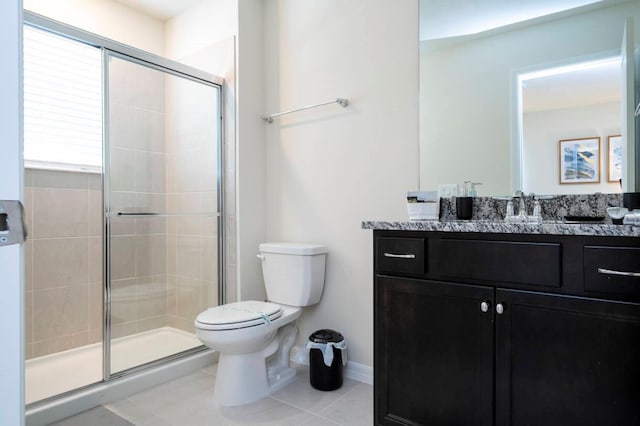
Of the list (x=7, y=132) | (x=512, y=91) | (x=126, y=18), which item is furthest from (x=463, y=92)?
(x=126, y=18)

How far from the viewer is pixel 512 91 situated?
71.7 inches

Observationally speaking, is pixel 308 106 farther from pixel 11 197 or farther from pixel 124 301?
pixel 11 197

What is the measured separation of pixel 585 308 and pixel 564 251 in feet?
0.58

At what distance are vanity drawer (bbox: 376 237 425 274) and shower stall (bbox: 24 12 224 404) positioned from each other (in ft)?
4.77

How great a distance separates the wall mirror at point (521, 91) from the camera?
160 centimetres

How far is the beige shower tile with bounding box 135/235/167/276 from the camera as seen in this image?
99.7 inches

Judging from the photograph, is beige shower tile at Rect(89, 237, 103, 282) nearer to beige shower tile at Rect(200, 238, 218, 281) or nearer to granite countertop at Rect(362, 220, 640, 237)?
beige shower tile at Rect(200, 238, 218, 281)

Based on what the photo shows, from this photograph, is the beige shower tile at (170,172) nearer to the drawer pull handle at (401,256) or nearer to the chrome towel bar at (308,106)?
the chrome towel bar at (308,106)

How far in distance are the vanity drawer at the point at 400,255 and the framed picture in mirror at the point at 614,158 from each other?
868 mm

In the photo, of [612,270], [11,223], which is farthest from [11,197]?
[612,270]

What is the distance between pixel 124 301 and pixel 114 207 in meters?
0.62

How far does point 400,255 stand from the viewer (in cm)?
153

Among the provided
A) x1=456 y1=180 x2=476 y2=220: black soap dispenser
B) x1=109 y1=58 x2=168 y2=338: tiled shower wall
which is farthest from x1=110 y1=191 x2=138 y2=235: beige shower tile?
x1=456 y1=180 x2=476 y2=220: black soap dispenser

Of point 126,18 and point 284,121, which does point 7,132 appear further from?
point 126,18
